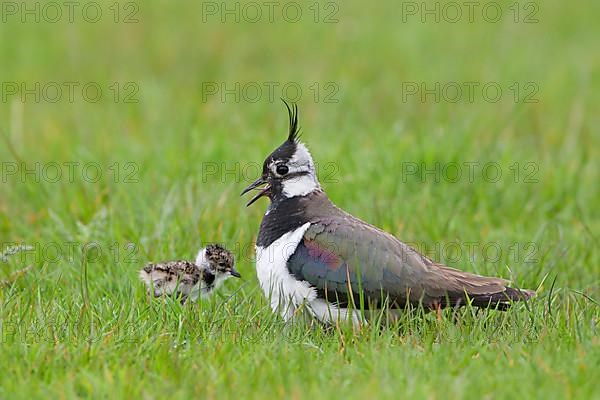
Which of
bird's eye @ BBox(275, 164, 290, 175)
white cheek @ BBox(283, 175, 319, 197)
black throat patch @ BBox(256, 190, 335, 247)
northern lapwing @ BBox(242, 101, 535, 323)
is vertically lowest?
northern lapwing @ BBox(242, 101, 535, 323)

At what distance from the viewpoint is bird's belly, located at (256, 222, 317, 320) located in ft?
18.0

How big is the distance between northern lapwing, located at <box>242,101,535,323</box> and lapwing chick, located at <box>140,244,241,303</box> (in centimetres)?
39

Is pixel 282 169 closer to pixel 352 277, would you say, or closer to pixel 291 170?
pixel 291 170

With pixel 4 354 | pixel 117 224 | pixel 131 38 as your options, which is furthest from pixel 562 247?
pixel 131 38

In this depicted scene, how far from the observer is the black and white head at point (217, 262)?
19.6 feet

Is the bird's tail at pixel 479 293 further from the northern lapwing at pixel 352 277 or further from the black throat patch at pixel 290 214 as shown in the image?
the black throat patch at pixel 290 214

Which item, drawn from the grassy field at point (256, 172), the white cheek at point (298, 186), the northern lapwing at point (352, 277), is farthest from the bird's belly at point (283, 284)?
the white cheek at point (298, 186)

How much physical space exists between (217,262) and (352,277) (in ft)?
3.24

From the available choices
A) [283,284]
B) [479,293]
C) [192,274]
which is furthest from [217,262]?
[479,293]

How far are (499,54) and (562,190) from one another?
3.61 metres

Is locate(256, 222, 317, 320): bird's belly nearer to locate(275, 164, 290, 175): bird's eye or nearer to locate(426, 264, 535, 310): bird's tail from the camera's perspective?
locate(275, 164, 290, 175): bird's eye

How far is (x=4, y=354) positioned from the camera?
4.66 meters

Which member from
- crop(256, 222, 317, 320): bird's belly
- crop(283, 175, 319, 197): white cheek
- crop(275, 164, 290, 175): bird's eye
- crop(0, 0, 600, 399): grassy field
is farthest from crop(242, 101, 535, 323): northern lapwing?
A: crop(275, 164, 290, 175): bird's eye

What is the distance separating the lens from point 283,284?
18.1ft
